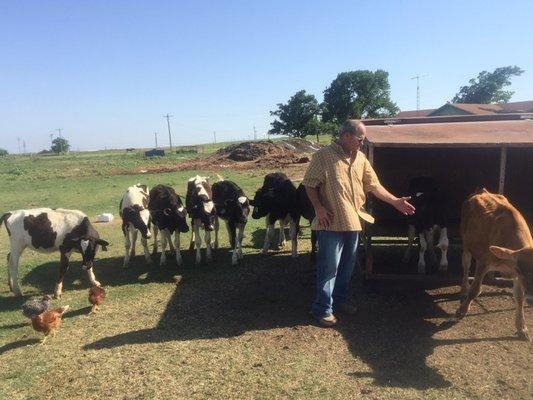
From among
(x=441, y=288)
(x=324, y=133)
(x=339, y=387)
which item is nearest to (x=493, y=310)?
(x=441, y=288)

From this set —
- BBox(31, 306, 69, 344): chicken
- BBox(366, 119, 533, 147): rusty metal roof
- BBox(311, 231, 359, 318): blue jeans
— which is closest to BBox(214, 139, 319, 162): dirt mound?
BBox(366, 119, 533, 147): rusty metal roof

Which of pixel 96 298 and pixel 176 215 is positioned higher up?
pixel 176 215

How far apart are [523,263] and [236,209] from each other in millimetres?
6082

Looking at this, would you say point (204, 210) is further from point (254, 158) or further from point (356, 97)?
point (356, 97)

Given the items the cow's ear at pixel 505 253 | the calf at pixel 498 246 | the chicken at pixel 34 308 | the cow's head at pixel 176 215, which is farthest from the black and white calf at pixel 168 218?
the cow's ear at pixel 505 253

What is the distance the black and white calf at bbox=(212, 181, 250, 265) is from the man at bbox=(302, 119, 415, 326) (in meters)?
3.61

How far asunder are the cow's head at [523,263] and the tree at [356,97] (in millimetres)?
66628

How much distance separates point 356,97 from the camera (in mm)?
71125

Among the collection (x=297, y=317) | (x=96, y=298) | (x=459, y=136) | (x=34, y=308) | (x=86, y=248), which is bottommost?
(x=297, y=317)

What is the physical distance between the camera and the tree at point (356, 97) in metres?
70.6

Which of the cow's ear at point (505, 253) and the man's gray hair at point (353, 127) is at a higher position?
the man's gray hair at point (353, 127)

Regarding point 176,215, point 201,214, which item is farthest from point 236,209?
point 176,215

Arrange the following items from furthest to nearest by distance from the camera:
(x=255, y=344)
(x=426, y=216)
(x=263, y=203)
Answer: (x=263, y=203) → (x=426, y=216) → (x=255, y=344)

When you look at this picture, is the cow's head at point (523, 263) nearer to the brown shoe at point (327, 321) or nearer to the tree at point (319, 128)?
the brown shoe at point (327, 321)
